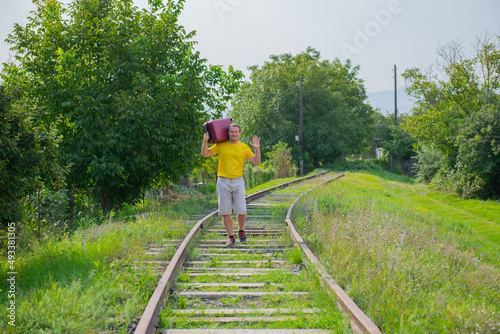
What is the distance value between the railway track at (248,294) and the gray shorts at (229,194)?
0.71 m

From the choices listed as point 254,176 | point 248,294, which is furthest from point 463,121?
point 248,294

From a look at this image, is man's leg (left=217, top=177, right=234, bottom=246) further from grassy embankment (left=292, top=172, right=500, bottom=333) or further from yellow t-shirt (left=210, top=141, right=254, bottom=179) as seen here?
grassy embankment (left=292, top=172, right=500, bottom=333)

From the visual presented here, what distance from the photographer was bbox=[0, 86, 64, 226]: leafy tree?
5.59 meters

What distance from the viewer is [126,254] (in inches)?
231

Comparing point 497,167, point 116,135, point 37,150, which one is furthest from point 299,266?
point 497,167

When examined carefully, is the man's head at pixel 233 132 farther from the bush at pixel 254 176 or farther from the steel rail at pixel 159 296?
the bush at pixel 254 176

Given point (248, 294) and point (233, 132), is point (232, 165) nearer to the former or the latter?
point (233, 132)

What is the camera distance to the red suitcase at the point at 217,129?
6.26m

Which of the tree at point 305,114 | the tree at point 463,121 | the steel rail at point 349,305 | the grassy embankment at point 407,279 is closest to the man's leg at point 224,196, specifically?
the grassy embankment at point 407,279

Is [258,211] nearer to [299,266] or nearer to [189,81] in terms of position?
[189,81]

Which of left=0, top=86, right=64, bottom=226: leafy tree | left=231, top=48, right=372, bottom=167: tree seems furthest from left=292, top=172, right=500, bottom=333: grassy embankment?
left=231, top=48, right=372, bottom=167: tree

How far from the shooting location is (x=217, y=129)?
20.7 feet

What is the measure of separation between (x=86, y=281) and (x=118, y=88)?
923cm

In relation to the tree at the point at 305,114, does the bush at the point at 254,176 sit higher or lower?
lower
